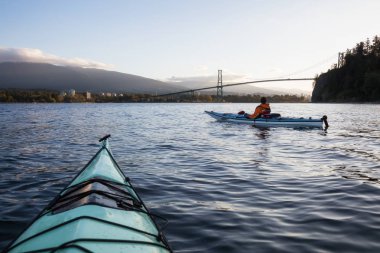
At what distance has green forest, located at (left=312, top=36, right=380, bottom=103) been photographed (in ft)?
280

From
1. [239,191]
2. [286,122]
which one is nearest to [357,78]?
[286,122]

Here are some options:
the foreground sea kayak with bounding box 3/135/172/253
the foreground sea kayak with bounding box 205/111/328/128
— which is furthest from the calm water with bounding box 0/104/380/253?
the foreground sea kayak with bounding box 205/111/328/128

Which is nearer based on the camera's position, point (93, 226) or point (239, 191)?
point (93, 226)

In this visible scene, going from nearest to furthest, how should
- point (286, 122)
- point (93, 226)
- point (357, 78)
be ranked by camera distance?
1. point (93, 226)
2. point (286, 122)
3. point (357, 78)

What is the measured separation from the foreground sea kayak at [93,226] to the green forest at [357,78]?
9146 centimetres

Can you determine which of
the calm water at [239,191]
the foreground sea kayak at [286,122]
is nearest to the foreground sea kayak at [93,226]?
the calm water at [239,191]

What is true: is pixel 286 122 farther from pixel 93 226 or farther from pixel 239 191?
pixel 93 226

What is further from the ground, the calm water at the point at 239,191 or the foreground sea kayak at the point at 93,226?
the foreground sea kayak at the point at 93,226

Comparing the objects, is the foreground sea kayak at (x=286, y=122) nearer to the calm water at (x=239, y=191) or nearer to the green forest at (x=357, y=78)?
the calm water at (x=239, y=191)

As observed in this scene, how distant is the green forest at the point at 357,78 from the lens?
85312 millimetres

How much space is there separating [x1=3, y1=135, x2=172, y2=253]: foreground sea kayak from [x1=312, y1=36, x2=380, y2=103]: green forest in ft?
300

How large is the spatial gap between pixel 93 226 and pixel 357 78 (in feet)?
337

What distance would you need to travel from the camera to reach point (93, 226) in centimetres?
359

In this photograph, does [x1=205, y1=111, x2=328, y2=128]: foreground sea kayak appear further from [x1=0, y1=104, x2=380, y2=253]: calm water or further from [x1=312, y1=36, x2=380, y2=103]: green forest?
[x1=312, y1=36, x2=380, y2=103]: green forest
